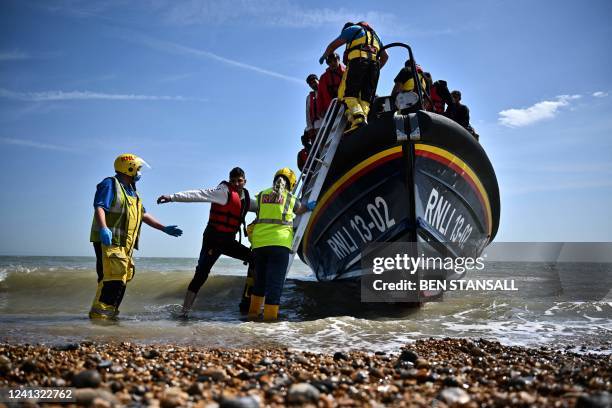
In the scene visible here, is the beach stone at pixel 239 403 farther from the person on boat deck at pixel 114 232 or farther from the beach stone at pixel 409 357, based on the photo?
the person on boat deck at pixel 114 232

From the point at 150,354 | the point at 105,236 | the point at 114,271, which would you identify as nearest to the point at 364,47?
the point at 105,236

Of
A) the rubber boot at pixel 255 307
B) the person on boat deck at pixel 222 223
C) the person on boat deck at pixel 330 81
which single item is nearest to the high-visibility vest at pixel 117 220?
the person on boat deck at pixel 222 223

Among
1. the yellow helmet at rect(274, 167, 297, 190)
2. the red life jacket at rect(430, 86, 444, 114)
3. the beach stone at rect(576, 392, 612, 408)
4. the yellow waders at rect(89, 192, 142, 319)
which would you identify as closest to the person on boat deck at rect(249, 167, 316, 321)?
the yellow helmet at rect(274, 167, 297, 190)

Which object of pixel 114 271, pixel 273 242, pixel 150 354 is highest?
pixel 273 242

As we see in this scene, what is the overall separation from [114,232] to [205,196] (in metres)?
1.16

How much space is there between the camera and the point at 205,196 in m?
5.20

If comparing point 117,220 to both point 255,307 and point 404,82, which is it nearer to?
point 255,307

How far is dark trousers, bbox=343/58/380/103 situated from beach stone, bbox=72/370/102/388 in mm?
5085

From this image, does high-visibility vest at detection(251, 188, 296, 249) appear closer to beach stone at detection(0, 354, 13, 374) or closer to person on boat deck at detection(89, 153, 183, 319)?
person on boat deck at detection(89, 153, 183, 319)

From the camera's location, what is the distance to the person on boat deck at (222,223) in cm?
534

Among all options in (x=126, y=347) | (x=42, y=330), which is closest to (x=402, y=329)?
(x=126, y=347)

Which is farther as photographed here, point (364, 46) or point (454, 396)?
point (364, 46)

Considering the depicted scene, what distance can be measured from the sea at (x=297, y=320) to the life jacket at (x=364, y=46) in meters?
3.42

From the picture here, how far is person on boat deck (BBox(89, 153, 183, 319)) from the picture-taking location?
4.36 m
